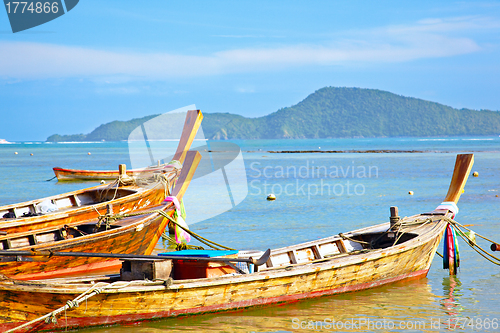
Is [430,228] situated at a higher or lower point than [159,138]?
lower

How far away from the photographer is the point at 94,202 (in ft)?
54.6

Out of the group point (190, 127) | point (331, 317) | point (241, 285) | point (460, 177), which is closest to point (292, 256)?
point (331, 317)

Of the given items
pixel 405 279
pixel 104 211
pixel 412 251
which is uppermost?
pixel 104 211

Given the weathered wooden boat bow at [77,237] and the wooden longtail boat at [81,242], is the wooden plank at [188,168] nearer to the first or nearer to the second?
the weathered wooden boat bow at [77,237]

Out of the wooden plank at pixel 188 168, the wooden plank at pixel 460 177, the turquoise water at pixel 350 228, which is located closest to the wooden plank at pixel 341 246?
the turquoise water at pixel 350 228

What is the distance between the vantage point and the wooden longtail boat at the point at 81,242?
1048cm

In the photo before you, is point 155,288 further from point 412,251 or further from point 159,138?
point 159,138

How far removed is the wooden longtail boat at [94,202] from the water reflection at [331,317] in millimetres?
5165

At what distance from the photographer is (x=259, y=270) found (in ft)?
31.5

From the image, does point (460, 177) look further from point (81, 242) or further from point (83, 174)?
point (83, 174)

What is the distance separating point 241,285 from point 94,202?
31.5ft

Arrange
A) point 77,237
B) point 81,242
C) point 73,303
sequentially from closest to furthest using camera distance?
point 73,303 → point 81,242 → point 77,237

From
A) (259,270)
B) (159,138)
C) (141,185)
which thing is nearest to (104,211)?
(141,185)

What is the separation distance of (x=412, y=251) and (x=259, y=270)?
3.54 meters
